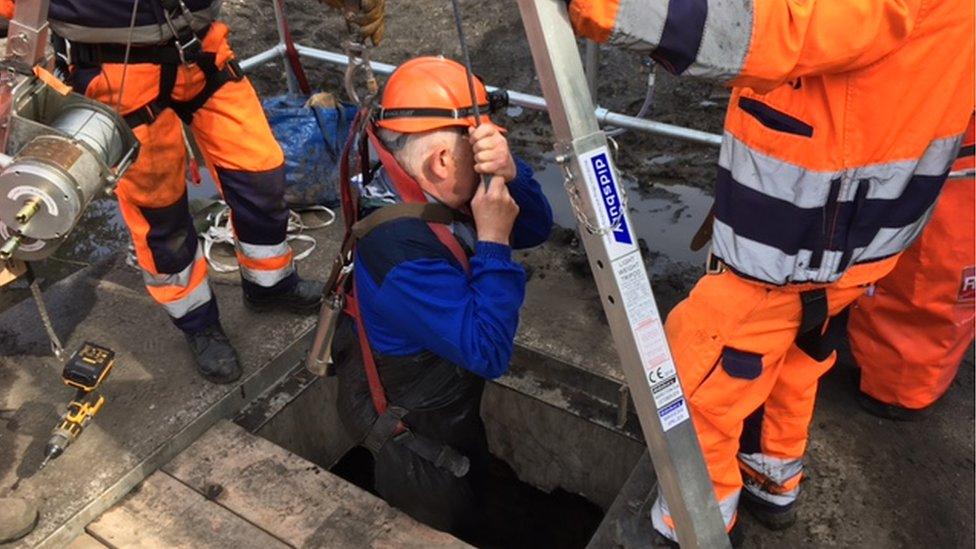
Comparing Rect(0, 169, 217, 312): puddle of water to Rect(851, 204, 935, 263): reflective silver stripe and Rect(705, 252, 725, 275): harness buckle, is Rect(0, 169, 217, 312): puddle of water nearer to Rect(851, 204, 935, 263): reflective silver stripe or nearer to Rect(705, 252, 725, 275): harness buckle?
Rect(705, 252, 725, 275): harness buckle

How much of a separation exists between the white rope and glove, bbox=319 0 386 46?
7.56ft

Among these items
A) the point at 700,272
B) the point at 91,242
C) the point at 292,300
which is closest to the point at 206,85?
the point at 292,300

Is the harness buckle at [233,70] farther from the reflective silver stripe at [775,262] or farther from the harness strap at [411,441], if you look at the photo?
the reflective silver stripe at [775,262]

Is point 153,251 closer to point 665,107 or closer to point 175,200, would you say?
point 175,200

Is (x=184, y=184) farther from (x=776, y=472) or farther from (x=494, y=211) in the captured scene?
(x=776, y=472)

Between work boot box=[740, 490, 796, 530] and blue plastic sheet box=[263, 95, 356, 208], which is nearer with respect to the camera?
work boot box=[740, 490, 796, 530]

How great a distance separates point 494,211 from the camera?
202 centimetres

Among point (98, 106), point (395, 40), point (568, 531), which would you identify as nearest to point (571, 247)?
point (568, 531)

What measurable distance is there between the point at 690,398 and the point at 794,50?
1026 millimetres

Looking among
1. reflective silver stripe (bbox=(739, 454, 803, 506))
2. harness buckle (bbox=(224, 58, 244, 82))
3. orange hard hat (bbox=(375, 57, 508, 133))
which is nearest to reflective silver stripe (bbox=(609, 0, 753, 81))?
orange hard hat (bbox=(375, 57, 508, 133))

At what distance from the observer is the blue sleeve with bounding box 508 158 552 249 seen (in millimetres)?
2434

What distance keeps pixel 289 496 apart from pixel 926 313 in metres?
2.36

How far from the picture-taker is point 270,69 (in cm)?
679

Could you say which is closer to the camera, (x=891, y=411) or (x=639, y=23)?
(x=639, y=23)
